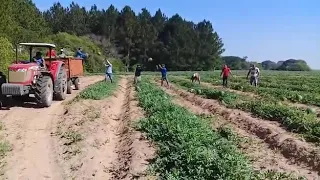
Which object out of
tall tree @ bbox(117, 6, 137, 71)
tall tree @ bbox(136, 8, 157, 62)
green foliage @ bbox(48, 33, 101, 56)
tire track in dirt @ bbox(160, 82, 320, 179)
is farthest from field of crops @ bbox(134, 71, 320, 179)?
tall tree @ bbox(136, 8, 157, 62)

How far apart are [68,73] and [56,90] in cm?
250

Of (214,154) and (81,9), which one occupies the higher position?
(81,9)

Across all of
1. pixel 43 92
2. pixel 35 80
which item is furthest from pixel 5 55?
pixel 43 92

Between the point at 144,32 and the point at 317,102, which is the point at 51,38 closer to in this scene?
the point at 144,32

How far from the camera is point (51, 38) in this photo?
62.2m

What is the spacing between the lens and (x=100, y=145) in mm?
9883

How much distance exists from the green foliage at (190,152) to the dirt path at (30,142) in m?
2.11

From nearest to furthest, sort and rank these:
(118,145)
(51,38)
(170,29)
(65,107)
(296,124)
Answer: (118,145), (296,124), (65,107), (51,38), (170,29)

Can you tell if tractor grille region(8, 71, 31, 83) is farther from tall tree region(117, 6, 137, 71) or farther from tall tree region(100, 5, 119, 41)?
tall tree region(100, 5, 119, 41)

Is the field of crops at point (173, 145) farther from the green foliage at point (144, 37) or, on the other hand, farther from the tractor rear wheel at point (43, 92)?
the green foliage at point (144, 37)

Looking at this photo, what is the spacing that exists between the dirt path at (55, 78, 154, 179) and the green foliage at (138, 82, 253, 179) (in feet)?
1.27

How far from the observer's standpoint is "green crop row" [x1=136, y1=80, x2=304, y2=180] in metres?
7.34

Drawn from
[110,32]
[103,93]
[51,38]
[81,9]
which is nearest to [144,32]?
[110,32]

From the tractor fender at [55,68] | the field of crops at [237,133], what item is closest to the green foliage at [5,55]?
the tractor fender at [55,68]
